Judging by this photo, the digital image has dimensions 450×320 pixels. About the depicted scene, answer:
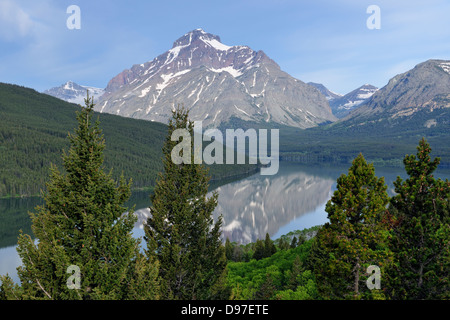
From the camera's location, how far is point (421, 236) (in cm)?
2605

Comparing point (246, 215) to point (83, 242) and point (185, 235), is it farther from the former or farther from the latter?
point (83, 242)

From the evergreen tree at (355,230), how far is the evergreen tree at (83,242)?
15450 millimetres

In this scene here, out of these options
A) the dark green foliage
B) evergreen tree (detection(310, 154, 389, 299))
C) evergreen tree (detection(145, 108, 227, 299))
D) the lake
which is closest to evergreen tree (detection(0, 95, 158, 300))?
evergreen tree (detection(145, 108, 227, 299))

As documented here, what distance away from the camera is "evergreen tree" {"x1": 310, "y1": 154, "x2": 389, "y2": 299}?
23453 mm

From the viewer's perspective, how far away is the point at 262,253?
70875mm

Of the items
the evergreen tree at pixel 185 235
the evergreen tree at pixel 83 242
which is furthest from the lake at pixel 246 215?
the evergreen tree at pixel 83 242

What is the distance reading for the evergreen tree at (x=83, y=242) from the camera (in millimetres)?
12758

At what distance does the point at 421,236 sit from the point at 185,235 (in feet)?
66.9

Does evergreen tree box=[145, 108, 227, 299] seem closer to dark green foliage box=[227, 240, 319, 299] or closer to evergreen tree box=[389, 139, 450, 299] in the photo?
dark green foliage box=[227, 240, 319, 299]

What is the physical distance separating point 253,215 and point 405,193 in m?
138

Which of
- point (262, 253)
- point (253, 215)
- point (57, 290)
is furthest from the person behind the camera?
point (253, 215)

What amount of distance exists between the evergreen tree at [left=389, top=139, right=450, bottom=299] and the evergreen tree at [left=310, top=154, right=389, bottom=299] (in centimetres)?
348
